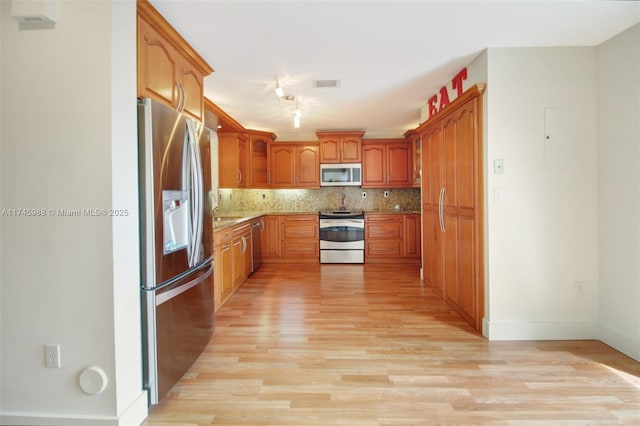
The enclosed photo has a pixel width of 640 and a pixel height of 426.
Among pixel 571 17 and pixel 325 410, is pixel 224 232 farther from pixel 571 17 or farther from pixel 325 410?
pixel 571 17

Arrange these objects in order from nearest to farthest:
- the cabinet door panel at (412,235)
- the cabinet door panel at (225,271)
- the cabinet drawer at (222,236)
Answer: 1. the cabinet drawer at (222,236)
2. the cabinet door panel at (225,271)
3. the cabinet door panel at (412,235)

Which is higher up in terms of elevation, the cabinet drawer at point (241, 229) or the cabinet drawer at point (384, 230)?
the cabinet drawer at point (241, 229)

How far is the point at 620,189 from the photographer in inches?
93.5

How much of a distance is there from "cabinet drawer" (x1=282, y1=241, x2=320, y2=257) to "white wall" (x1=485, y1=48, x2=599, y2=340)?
3.42 m

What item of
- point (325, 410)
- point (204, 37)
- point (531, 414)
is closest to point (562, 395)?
point (531, 414)

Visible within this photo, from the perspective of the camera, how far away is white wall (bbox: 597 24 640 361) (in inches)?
89.3

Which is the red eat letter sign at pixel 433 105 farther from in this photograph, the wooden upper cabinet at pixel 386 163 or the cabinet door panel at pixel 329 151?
the cabinet door panel at pixel 329 151

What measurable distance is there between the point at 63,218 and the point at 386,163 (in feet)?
16.6

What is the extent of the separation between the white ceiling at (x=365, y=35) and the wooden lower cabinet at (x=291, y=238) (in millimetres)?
2570

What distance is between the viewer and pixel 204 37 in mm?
2326

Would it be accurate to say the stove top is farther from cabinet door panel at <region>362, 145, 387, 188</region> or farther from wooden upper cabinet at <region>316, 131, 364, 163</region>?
wooden upper cabinet at <region>316, 131, 364, 163</region>

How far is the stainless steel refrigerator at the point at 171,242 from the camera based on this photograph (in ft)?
5.59

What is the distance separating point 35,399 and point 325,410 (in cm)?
143

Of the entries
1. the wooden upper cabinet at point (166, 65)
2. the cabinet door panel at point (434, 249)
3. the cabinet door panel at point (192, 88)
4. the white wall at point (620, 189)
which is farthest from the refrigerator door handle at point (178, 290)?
the white wall at point (620, 189)
